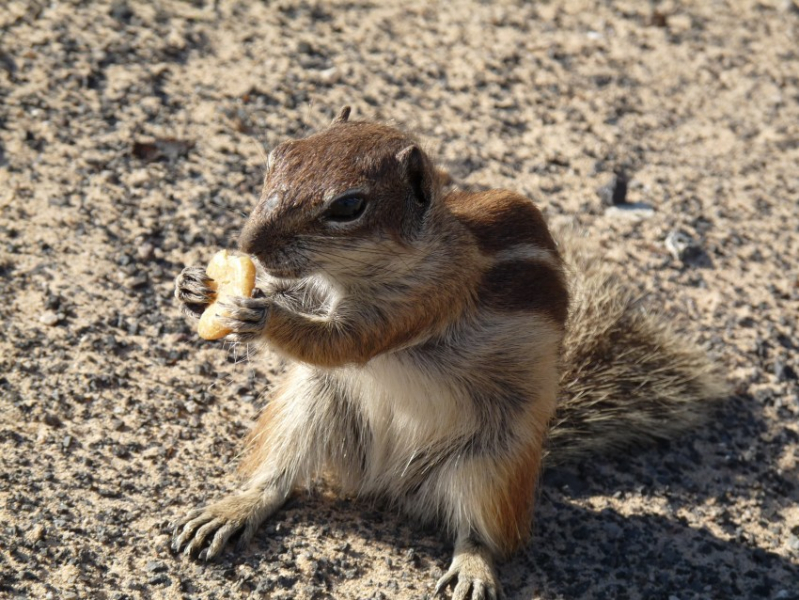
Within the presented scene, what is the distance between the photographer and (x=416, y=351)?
3.27 metres

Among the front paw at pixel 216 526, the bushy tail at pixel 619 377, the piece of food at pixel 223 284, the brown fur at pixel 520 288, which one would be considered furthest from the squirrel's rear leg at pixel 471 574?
the piece of food at pixel 223 284

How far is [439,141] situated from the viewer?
5.16m

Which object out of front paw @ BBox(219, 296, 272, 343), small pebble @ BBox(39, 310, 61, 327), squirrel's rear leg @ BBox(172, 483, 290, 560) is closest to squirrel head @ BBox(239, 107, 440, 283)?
front paw @ BBox(219, 296, 272, 343)

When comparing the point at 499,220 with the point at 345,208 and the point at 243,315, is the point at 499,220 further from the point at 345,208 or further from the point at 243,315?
the point at 243,315

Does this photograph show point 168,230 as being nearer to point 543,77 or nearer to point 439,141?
point 439,141

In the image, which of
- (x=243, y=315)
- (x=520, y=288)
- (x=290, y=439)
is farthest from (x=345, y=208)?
(x=290, y=439)

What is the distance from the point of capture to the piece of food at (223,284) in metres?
2.88

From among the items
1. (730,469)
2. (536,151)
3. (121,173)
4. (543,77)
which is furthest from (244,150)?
(730,469)

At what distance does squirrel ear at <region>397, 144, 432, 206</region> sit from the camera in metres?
2.96

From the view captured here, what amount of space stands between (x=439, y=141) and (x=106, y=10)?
193cm

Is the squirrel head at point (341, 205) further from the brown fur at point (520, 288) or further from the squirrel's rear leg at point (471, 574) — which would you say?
the squirrel's rear leg at point (471, 574)

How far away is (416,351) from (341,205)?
0.66 m

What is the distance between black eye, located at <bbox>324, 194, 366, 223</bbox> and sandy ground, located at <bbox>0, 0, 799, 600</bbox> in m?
1.20

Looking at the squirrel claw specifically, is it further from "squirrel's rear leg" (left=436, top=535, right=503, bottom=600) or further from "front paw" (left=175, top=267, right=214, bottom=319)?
"front paw" (left=175, top=267, right=214, bottom=319)
